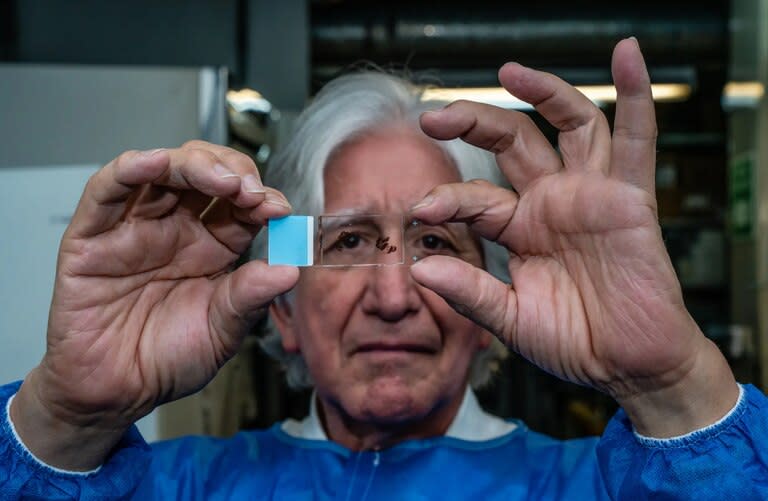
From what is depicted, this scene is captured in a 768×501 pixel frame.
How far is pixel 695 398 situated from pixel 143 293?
757mm

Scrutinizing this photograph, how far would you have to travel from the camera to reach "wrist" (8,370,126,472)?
3.46 feet

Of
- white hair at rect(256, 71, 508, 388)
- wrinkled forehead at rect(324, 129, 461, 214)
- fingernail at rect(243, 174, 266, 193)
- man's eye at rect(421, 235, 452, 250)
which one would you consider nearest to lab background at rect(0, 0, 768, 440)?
white hair at rect(256, 71, 508, 388)

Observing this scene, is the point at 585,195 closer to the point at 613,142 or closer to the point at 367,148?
the point at 613,142

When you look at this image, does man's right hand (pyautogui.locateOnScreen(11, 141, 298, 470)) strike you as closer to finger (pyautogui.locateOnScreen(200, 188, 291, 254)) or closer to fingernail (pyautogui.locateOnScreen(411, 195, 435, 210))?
finger (pyautogui.locateOnScreen(200, 188, 291, 254))

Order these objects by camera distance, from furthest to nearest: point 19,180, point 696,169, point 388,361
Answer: point 696,169, point 19,180, point 388,361

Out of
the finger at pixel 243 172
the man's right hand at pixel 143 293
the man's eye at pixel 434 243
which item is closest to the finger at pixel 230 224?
the man's right hand at pixel 143 293

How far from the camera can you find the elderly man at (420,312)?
3.11 ft

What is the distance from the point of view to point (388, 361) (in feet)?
4.32

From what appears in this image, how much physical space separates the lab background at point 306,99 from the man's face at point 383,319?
1.25ft

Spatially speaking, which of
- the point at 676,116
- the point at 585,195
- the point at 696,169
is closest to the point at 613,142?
the point at 585,195

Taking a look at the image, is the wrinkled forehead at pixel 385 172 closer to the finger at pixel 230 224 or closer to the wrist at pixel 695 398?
the finger at pixel 230 224

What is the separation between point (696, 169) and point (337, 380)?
344 centimetres

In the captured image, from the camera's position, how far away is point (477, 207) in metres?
1.05

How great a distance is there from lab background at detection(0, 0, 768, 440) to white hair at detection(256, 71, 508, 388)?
179 millimetres
